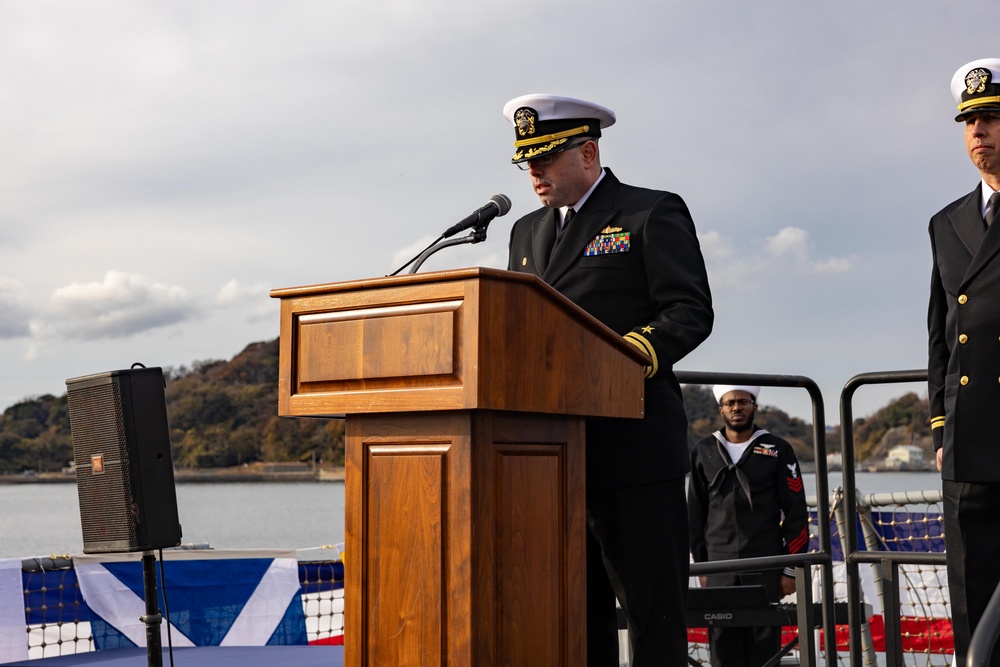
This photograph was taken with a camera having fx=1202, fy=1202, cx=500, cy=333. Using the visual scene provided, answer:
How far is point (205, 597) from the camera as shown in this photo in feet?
20.3

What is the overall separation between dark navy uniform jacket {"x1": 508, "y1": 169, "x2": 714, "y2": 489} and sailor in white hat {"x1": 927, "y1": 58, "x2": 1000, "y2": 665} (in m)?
0.61

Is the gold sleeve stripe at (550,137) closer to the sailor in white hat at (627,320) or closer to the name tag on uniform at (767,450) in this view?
the sailor in white hat at (627,320)

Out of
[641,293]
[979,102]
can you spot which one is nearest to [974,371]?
[979,102]

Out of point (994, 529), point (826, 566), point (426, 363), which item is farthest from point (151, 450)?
point (994, 529)

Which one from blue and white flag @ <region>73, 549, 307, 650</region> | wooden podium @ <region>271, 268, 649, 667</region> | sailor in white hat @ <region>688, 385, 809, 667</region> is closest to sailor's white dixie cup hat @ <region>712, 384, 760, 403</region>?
sailor in white hat @ <region>688, 385, 809, 667</region>

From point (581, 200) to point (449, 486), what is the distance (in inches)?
38.0

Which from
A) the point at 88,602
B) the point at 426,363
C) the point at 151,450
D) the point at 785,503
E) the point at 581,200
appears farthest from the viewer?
the point at 785,503

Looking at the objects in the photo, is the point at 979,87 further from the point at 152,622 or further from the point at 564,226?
the point at 152,622

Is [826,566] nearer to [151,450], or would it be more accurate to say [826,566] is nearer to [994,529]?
[994,529]

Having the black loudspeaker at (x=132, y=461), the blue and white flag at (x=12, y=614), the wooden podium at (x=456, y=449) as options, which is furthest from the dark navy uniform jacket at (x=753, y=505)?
the wooden podium at (x=456, y=449)

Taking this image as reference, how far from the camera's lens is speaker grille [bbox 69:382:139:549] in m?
3.63

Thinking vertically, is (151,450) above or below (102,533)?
above

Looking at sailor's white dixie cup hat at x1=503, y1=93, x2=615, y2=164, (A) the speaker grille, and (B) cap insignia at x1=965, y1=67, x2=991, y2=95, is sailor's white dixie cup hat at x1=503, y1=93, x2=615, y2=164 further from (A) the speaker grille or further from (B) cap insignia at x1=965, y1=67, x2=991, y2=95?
(A) the speaker grille

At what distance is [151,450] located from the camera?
3.65 m
